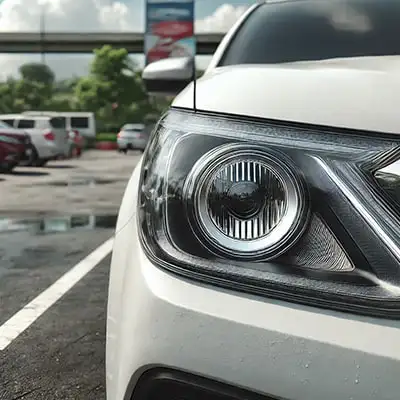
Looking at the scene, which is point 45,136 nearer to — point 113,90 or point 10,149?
point 10,149

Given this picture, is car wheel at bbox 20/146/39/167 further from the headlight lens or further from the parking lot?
the headlight lens

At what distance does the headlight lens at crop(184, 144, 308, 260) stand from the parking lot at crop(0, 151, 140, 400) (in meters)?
Answer: 1.80

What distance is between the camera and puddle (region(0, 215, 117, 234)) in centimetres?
745

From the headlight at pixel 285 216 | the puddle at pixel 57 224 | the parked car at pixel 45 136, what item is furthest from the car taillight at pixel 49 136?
the headlight at pixel 285 216

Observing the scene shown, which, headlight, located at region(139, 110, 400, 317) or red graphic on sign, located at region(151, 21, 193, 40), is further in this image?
red graphic on sign, located at region(151, 21, 193, 40)

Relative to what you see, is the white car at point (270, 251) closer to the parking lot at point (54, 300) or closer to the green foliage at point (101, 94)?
the parking lot at point (54, 300)

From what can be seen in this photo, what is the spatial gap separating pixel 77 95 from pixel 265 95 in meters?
62.2

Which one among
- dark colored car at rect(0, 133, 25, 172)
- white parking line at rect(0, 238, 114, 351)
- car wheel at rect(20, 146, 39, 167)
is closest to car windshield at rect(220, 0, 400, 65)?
white parking line at rect(0, 238, 114, 351)

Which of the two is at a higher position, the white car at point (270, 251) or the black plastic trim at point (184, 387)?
the white car at point (270, 251)

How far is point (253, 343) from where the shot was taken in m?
1.18

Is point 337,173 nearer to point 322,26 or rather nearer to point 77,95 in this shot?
point 322,26

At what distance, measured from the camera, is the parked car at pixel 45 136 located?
20.6 m

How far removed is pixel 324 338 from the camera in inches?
45.0

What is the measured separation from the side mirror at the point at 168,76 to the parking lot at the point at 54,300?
1311 millimetres
